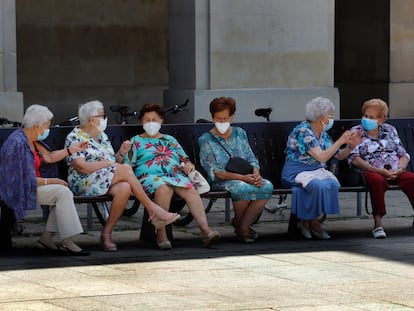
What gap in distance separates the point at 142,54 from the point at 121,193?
33.9 ft

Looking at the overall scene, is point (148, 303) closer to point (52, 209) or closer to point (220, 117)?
point (52, 209)

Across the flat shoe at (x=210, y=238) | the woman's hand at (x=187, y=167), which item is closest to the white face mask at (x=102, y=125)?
the woman's hand at (x=187, y=167)

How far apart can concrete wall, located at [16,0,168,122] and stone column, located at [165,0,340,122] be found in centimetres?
413

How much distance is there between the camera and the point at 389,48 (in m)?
19.0

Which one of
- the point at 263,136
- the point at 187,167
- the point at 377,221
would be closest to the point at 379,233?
the point at 377,221

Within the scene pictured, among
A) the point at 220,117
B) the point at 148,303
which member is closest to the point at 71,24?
the point at 220,117

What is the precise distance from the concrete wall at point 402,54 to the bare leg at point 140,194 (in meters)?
8.88

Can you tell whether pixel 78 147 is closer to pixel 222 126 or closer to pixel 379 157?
pixel 222 126

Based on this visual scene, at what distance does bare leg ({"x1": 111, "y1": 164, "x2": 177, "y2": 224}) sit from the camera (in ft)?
34.9

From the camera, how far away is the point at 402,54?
62.3ft

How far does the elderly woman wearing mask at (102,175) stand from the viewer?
10656 mm

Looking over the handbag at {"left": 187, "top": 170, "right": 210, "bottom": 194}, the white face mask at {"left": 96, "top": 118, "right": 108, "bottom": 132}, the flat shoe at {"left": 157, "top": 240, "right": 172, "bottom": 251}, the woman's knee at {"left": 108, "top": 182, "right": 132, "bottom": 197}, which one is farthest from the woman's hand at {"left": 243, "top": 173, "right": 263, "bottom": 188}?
the white face mask at {"left": 96, "top": 118, "right": 108, "bottom": 132}

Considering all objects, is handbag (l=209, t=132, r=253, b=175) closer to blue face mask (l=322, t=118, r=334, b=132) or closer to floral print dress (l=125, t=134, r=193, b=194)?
floral print dress (l=125, t=134, r=193, b=194)

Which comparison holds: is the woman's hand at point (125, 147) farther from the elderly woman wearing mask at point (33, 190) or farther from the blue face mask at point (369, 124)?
the blue face mask at point (369, 124)
